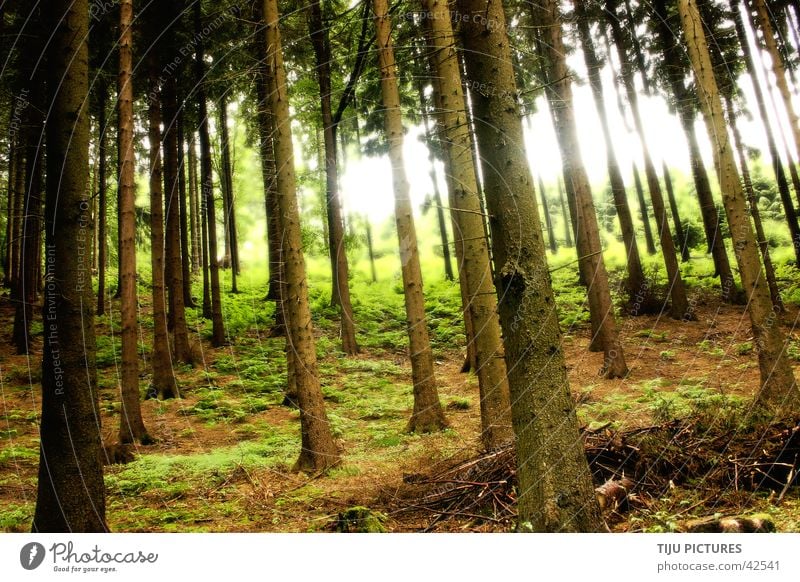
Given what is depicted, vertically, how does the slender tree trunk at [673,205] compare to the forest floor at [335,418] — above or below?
above

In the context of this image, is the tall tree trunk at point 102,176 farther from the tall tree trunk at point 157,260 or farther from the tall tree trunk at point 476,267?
the tall tree trunk at point 476,267

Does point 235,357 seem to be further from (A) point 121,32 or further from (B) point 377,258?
(B) point 377,258

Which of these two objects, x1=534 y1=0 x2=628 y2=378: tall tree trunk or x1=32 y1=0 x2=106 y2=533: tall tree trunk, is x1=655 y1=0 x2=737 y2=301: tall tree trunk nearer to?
x1=534 y1=0 x2=628 y2=378: tall tree trunk

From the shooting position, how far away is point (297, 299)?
7.02 m

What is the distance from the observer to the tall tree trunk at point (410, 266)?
8.25 meters

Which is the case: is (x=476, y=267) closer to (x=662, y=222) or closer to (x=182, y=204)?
(x=662, y=222)

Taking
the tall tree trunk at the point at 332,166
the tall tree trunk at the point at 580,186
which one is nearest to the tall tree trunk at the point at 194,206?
the tall tree trunk at the point at 332,166

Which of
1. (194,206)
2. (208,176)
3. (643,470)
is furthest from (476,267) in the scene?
(194,206)

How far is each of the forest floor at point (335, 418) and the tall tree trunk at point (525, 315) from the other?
1.10 m

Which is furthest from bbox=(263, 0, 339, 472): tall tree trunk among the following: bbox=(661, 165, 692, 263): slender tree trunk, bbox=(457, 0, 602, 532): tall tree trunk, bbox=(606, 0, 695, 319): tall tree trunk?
bbox=(661, 165, 692, 263): slender tree trunk

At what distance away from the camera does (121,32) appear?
839 centimetres
